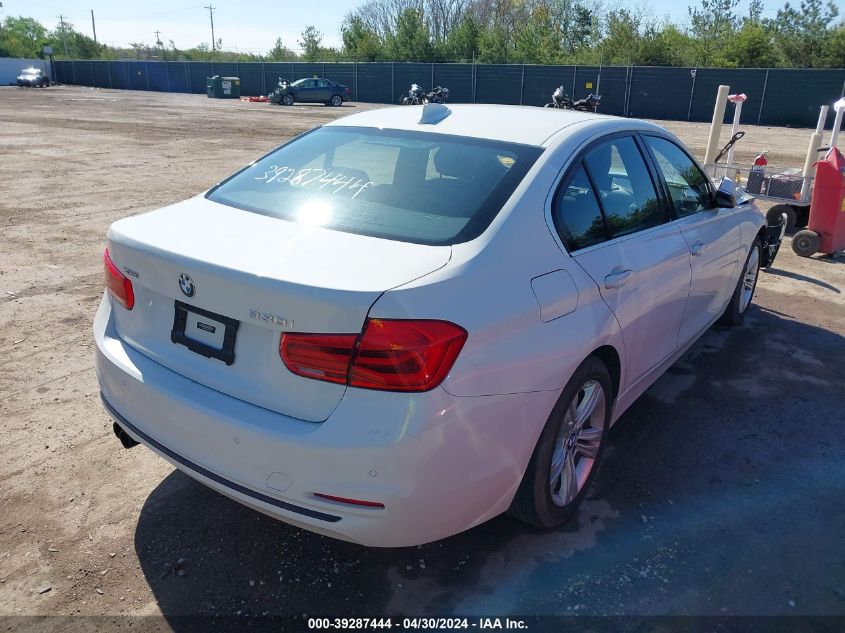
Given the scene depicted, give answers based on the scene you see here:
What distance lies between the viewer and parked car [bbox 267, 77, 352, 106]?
41.4 m

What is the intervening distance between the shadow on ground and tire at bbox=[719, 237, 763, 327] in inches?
68.3

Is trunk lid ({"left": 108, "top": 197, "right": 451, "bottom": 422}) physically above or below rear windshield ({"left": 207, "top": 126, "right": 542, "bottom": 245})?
below

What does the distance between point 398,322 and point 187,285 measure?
2.71ft

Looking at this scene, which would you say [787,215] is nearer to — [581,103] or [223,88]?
[581,103]

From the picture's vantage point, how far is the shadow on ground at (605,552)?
262 centimetres

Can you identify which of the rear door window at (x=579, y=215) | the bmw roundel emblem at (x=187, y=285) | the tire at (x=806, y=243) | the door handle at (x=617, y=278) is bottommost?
the tire at (x=806, y=243)

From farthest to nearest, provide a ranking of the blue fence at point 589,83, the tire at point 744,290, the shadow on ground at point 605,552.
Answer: the blue fence at point 589,83 < the tire at point 744,290 < the shadow on ground at point 605,552

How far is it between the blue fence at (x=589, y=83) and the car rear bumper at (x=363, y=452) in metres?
30.6

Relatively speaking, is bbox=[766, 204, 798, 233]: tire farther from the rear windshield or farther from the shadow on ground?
the rear windshield

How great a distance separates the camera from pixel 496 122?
332 centimetres

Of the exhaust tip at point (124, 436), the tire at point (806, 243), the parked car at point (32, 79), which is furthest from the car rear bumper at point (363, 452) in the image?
the parked car at point (32, 79)

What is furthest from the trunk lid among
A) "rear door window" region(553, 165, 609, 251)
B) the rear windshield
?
"rear door window" region(553, 165, 609, 251)

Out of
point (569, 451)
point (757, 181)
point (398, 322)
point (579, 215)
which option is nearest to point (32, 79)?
point (757, 181)

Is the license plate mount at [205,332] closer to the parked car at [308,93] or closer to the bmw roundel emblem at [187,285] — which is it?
the bmw roundel emblem at [187,285]
